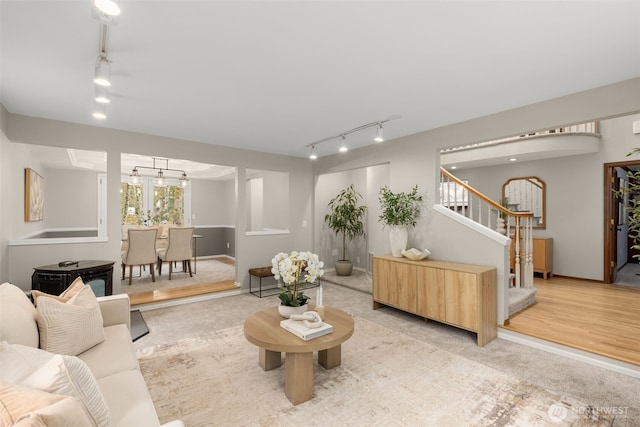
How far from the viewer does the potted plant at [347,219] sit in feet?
20.1

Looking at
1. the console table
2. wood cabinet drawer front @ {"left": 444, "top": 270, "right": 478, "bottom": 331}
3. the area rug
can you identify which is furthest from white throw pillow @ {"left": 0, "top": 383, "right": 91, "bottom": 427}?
wood cabinet drawer front @ {"left": 444, "top": 270, "right": 478, "bottom": 331}

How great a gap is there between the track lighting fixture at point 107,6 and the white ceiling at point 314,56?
0.33 metres

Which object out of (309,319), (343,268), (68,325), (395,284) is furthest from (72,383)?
(343,268)

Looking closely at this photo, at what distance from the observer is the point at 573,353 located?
9.34 feet

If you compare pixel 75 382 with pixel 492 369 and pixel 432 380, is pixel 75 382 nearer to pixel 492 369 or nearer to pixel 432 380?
pixel 432 380

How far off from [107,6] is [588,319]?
16.8ft

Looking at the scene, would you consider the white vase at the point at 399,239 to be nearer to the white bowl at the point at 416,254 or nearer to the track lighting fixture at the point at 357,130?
the white bowl at the point at 416,254

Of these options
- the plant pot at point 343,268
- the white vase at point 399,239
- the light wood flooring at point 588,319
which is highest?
the white vase at point 399,239

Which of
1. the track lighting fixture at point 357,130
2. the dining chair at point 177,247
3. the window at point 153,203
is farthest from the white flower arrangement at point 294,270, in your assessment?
the window at point 153,203

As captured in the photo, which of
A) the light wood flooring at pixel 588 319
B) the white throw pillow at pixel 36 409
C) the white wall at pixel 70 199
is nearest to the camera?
the white throw pillow at pixel 36 409

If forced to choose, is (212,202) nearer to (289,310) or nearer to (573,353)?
(289,310)

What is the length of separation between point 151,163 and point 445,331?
688cm

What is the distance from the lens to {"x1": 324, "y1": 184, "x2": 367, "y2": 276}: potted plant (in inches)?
241

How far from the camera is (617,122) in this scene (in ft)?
17.0
